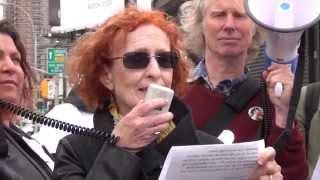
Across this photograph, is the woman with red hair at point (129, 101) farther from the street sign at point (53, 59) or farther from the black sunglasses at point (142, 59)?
the street sign at point (53, 59)

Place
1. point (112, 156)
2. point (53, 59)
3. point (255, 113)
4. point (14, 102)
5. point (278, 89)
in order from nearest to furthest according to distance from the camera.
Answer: point (112, 156), point (278, 89), point (255, 113), point (14, 102), point (53, 59)

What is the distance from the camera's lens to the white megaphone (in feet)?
6.97

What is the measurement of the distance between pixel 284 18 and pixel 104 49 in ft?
2.42

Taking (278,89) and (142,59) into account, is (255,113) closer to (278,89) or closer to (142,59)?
(278,89)

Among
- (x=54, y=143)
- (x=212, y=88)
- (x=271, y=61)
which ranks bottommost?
(x=54, y=143)

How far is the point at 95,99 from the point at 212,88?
84cm

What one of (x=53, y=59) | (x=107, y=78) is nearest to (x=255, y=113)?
(x=107, y=78)

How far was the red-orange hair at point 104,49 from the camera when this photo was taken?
8.13 feet

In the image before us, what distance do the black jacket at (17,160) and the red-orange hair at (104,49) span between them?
430 mm

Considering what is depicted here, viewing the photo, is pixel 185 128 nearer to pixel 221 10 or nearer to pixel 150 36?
pixel 150 36

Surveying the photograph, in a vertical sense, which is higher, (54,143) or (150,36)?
(150,36)

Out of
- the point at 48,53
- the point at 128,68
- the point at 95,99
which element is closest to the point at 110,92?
the point at 95,99

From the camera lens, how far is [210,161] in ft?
6.73

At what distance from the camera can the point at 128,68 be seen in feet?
7.77
